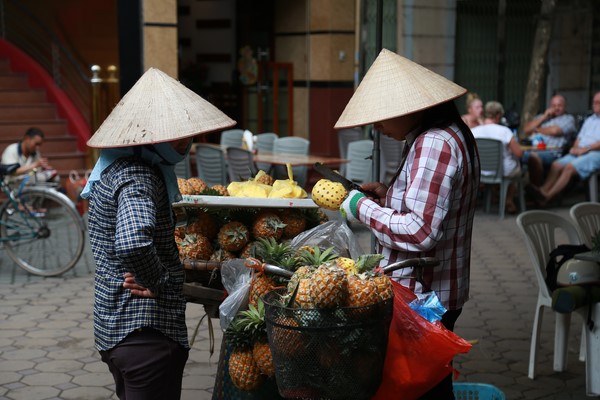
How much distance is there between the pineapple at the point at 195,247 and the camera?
4.00 m

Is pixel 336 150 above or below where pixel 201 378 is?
above

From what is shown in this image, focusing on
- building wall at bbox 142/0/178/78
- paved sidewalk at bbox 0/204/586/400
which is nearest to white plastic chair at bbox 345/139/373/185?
paved sidewalk at bbox 0/204/586/400

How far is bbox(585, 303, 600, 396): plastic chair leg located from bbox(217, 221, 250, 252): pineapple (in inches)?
89.5

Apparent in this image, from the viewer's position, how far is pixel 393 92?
3547 mm

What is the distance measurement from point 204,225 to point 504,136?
25.7 feet

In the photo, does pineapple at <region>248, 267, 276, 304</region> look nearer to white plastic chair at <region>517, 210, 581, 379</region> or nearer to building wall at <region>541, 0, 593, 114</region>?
white plastic chair at <region>517, 210, 581, 379</region>

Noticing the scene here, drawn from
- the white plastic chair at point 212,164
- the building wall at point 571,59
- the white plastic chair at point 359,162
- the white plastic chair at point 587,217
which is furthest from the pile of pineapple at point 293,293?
the building wall at point 571,59

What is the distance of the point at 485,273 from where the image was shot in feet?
27.7

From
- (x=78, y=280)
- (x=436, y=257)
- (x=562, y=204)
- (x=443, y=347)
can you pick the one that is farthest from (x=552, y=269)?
(x=562, y=204)

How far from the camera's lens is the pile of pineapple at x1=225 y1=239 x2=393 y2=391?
282 cm

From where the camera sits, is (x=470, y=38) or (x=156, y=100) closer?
(x=156, y=100)

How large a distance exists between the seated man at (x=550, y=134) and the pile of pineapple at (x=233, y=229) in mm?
8510

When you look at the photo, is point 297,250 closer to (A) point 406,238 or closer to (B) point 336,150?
(A) point 406,238

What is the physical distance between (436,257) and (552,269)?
2292 mm
